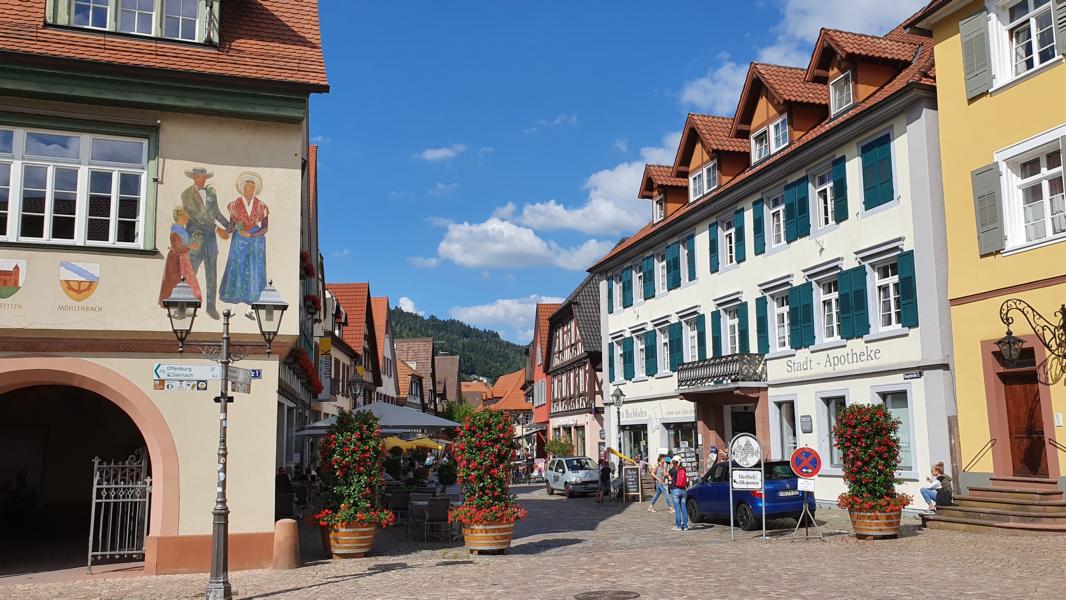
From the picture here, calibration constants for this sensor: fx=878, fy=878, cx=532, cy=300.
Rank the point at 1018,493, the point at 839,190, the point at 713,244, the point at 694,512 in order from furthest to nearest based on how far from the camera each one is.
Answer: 1. the point at 713,244
2. the point at 839,190
3. the point at 694,512
4. the point at 1018,493

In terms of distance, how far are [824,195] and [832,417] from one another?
617cm

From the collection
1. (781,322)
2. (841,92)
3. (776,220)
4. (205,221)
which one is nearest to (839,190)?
(841,92)

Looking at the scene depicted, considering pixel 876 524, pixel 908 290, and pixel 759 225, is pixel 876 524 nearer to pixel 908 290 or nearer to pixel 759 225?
pixel 908 290

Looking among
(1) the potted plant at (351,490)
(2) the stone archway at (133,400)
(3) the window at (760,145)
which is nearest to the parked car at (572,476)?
→ (3) the window at (760,145)

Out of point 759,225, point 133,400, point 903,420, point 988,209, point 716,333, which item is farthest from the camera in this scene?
point 716,333

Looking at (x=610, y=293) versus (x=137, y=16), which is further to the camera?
(x=610, y=293)

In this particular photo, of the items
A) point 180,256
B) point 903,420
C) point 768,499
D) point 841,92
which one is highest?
point 841,92

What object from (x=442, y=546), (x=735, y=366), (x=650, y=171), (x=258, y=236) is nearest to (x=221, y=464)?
(x=258, y=236)

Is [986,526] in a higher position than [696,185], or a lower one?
lower

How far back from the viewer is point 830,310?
79.5ft

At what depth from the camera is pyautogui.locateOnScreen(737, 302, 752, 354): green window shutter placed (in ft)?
92.4

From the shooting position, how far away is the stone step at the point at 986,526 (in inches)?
614

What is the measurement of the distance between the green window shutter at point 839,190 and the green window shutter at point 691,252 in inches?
337

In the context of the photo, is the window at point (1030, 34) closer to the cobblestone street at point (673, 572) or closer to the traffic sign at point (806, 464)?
the traffic sign at point (806, 464)
